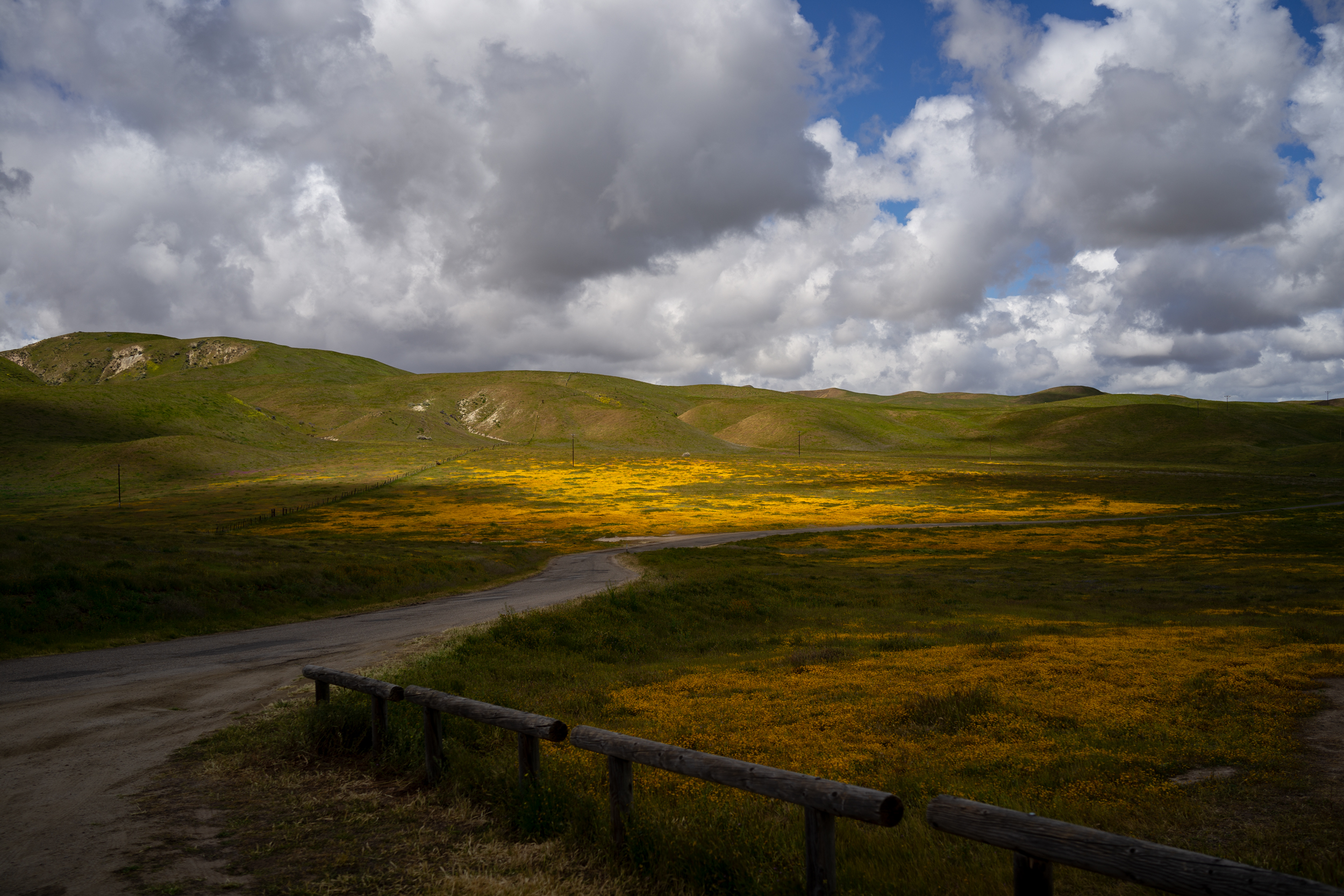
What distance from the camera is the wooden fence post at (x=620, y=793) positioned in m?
7.26

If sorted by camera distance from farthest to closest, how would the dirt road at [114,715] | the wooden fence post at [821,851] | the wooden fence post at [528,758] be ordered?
1. the wooden fence post at [528,758]
2. the dirt road at [114,715]
3. the wooden fence post at [821,851]

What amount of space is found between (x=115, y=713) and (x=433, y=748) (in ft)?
27.3

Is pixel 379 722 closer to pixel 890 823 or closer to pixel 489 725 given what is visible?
pixel 489 725

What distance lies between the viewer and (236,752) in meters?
11.1

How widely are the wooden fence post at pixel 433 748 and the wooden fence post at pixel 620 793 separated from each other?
312 centimetres

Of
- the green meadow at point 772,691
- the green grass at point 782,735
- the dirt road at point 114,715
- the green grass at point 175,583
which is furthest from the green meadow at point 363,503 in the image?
the green grass at point 782,735

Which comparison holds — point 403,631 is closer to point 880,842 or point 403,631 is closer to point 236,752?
point 236,752

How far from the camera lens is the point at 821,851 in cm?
586

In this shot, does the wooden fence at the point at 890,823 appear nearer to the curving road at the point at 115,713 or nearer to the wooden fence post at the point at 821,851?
the wooden fence post at the point at 821,851

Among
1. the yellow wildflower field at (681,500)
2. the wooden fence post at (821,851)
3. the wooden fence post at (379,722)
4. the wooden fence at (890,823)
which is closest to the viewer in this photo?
the wooden fence at (890,823)

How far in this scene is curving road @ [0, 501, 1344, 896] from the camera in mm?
7789

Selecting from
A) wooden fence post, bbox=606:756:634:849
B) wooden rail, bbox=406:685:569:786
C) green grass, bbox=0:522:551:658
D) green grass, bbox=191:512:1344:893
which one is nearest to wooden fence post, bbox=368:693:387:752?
green grass, bbox=191:512:1344:893

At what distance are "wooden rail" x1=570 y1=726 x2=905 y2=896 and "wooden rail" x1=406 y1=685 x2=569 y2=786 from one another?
559 mm

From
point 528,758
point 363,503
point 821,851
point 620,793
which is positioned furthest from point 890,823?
point 363,503
